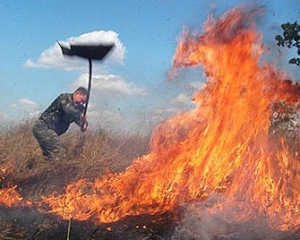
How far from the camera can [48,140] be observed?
9.57m

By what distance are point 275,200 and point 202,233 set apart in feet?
4.46

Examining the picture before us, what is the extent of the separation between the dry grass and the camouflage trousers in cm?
21

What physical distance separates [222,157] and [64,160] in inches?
176

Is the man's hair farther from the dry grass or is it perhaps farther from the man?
the dry grass

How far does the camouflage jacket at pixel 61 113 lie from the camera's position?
9562mm

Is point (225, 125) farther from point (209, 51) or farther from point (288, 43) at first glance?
point (288, 43)

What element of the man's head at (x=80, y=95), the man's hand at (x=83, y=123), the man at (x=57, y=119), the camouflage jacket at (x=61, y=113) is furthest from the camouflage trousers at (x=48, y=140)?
the man's head at (x=80, y=95)

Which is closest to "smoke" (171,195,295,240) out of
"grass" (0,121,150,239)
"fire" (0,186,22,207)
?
"fire" (0,186,22,207)

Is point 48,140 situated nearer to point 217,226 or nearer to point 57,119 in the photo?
point 57,119

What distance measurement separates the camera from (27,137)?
446 inches

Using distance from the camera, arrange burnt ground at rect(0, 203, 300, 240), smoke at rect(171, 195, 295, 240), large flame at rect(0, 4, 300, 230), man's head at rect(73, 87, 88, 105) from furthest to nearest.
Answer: man's head at rect(73, 87, 88, 105), large flame at rect(0, 4, 300, 230), smoke at rect(171, 195, 295, 240), burnt ground at rect(0, 203, 300, 240)

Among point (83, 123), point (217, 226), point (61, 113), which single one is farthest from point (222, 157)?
point (61, 113)

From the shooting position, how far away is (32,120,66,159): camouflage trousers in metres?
9.55

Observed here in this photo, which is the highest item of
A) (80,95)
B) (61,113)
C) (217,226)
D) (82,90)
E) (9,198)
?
(82,90)
